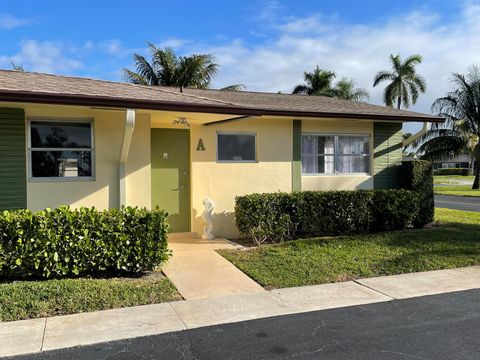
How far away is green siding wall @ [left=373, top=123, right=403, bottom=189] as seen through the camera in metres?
11.7

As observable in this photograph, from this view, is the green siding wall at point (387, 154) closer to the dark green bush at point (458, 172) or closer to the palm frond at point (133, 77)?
the palm frond at point (133, 77)

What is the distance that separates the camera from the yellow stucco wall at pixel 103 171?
25.6 feet

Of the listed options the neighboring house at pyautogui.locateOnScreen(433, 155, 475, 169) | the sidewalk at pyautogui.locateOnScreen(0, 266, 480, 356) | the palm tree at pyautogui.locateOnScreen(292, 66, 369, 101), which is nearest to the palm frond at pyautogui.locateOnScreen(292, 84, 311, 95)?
the palm tree at pyautogui.locateOnScreen(292, 66, 369, 101)

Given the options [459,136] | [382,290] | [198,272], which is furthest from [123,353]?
[459,136]

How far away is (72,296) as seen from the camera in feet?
18.2

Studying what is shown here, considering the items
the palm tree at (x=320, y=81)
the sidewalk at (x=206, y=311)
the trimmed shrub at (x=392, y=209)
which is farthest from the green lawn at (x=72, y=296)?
the palm tree at (x=320, y=81)

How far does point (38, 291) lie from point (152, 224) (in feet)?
6.02

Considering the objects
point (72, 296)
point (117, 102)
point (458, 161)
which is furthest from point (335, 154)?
point (458, 161)

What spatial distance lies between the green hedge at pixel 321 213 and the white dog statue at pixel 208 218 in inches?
23.4

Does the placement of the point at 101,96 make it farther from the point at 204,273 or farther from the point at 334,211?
the point at 334,211

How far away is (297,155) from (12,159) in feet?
20.2

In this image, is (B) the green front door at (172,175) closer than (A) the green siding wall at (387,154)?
Yes

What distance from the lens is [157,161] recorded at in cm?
968

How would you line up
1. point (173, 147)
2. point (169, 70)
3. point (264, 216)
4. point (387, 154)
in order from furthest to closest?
1. point (169, 70)
2. point (387, 154)
3. point (173, 147)
4. point (264, 216)
